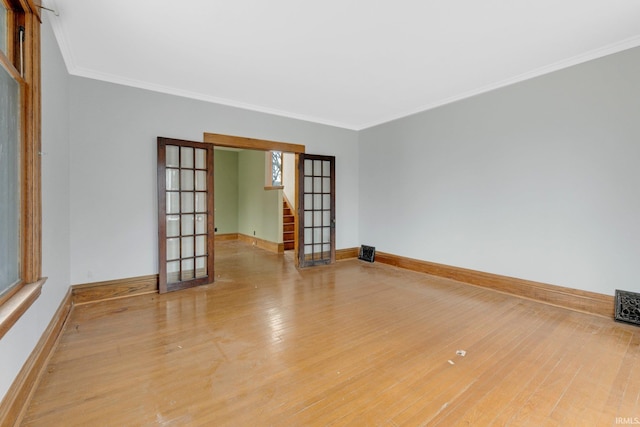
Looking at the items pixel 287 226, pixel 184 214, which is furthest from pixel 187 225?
pixel 287 226

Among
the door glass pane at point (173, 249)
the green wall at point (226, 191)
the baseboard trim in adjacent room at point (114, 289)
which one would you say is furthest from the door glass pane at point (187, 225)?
the green wall at point (226, 191)

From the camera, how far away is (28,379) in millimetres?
1819

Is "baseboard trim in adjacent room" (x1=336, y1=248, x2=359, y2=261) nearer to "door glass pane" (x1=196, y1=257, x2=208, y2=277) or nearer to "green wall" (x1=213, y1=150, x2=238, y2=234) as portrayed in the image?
"door glass pane" (x1=196, y1=257, x2=208, y2=277)

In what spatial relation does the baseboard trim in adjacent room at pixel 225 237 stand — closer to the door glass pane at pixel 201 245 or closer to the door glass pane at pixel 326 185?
the door glass pane at pixel 326 185

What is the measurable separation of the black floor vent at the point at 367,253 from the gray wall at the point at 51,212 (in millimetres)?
4663

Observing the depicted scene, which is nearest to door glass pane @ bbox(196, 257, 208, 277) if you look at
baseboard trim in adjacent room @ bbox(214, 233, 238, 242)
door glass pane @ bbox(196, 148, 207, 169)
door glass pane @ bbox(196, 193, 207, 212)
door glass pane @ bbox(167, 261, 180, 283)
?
door glass pane @ bbox(167, 261, 180, 283)

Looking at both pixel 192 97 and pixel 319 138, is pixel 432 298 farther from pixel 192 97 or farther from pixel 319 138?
pixel 192 97

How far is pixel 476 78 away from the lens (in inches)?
149

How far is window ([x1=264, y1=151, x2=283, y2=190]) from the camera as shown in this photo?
771 centimetres

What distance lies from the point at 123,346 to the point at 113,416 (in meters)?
0.96

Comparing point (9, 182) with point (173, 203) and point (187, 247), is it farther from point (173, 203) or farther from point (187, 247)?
point (187, 247)

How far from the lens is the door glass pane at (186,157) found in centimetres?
414

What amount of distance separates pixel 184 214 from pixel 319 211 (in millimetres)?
2554

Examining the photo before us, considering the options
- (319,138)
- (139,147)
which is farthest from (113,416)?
Result: (319,138)
